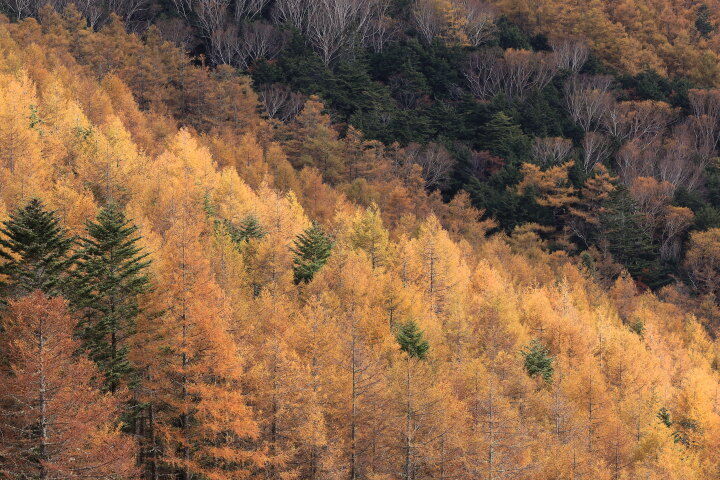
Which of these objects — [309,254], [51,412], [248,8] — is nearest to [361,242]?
[309,254]

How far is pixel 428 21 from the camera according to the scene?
388ft

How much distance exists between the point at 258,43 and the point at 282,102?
1799cm

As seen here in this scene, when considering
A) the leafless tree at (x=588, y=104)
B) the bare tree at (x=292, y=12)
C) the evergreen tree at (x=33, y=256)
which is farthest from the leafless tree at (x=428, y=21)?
the evergreen tree at (x=33, y=256)

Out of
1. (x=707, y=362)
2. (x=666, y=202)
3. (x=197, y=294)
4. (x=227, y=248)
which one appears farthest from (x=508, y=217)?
(x=197, y=294)

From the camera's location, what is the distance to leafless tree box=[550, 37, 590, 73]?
117 m

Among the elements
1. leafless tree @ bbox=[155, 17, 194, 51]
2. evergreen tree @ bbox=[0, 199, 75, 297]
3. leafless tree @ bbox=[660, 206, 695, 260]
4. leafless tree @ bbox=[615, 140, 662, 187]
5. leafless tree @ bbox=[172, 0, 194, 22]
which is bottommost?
leafless tree @ bbox=[660, 206, 695, 260]

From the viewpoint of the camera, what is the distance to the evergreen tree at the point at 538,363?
46.2 meters

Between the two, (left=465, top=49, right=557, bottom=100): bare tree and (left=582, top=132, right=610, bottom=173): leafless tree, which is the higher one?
(left=465, top=49, right=557, bottom=100): bare tree

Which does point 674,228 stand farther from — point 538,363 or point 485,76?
point 538,363

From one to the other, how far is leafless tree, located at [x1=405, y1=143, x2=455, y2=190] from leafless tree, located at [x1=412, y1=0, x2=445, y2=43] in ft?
94.4

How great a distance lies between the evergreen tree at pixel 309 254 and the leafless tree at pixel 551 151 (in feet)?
179

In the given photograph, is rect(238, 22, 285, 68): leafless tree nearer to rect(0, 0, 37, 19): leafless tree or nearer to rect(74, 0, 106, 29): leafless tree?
rect(74, 0, 106, 29): leafless tree

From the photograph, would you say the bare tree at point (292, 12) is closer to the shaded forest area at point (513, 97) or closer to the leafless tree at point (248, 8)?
the shaded forest area at point (513, 97)

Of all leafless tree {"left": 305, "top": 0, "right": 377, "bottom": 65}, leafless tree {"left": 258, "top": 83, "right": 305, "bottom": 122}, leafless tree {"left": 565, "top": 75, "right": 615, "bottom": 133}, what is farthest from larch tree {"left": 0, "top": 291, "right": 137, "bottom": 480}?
leafless tree {"left": 565, "top": 75, "right": 615, "bottom": 133}
